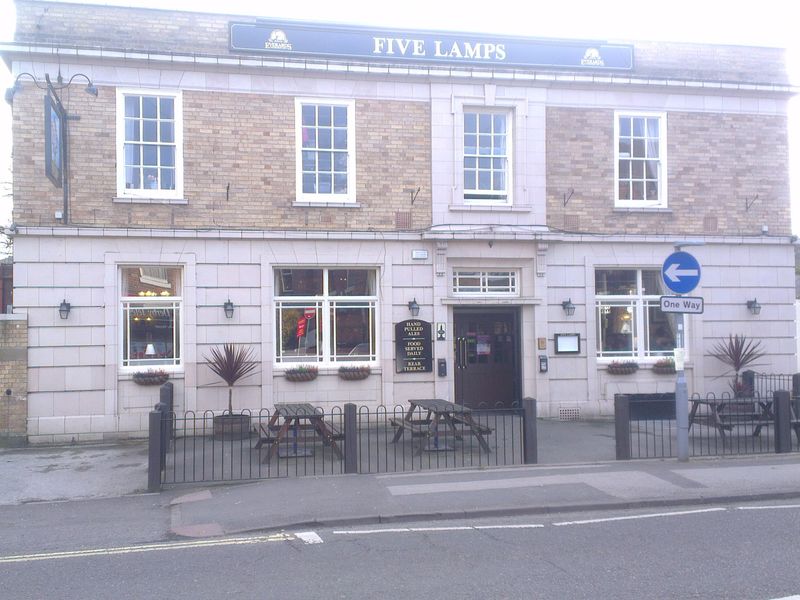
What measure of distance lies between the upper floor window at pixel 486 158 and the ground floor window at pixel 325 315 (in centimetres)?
289

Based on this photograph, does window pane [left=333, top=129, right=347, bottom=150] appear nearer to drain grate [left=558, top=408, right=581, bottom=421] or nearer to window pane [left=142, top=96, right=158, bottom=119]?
window pane [left=142, top=96, right=158, bottom=119]

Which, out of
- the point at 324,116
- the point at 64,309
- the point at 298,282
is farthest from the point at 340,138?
the point at 64,309

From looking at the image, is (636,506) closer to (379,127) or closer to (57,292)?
(379,127)

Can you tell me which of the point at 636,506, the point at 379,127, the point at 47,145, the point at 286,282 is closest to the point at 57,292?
the point at 47,145

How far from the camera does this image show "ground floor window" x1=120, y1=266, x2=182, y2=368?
48.4 ft

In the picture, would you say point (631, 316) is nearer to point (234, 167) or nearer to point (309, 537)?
point (234, 167)

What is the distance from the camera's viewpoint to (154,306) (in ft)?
48.7

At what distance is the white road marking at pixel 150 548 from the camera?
7354 mm

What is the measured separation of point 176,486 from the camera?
10633mm

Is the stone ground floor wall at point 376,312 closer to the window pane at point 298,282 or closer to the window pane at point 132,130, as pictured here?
the window pane at point 298,282

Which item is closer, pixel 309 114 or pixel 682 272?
pixel 682 272

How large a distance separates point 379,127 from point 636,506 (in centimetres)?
935

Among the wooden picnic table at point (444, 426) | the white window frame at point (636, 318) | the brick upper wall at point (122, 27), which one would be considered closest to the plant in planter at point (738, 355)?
the white window frame at point (636, 318)

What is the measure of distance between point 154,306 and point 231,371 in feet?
6.71
